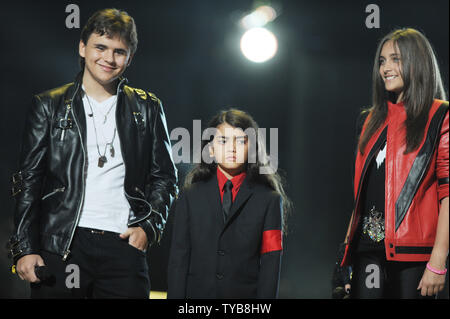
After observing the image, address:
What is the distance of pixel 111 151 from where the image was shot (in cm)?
259

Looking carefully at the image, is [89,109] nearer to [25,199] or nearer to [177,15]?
[25,199]

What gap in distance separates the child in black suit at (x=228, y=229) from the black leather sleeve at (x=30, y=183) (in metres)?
0.73

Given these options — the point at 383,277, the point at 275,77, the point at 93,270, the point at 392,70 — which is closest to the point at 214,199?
the point at 93,270

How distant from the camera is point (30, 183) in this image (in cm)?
249

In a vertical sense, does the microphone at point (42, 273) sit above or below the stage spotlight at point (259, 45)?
below

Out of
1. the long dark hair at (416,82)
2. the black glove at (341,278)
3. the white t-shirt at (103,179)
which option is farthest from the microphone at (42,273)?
the long dark hair at (416,82)

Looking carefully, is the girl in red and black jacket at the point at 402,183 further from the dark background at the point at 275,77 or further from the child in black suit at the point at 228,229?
the dark background at the point at 275,77

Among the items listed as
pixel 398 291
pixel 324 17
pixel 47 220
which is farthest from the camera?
pixel 324 17

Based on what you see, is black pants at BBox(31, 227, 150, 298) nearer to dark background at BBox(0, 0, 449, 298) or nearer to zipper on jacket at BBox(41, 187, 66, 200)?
zipper on jacket at BBox(41, 187, 66, 200)

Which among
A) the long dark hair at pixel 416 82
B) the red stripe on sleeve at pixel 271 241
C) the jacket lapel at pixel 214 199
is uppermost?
the long dark hair at pixel 416 82

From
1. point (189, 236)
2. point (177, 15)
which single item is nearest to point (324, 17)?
point (177, 15)

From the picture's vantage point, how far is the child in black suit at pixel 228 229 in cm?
248

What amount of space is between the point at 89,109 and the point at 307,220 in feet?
6.53

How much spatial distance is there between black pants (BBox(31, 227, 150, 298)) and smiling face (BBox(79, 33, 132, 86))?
0.84 m
